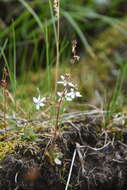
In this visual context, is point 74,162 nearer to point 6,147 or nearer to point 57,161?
point 57,161

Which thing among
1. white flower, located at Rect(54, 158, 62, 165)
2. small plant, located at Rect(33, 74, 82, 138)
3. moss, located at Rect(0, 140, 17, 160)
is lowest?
white flower, located at Rect(54, 158, 62, 165)

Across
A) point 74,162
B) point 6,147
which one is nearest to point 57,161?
point 74,162

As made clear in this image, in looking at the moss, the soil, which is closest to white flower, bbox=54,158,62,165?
the soil

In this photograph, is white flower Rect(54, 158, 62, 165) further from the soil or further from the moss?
the moss

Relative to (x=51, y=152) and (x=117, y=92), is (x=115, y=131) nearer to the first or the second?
(x=117, y=92)

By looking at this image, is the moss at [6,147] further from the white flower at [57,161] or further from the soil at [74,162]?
the white flower at [57,161]

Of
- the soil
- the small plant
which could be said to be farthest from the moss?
the small plant

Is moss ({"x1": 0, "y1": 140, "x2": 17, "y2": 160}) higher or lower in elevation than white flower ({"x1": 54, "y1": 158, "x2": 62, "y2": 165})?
higher

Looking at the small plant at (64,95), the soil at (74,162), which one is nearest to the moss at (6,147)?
the soil at (74,162)

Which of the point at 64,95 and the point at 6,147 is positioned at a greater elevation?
the point at 64,95
